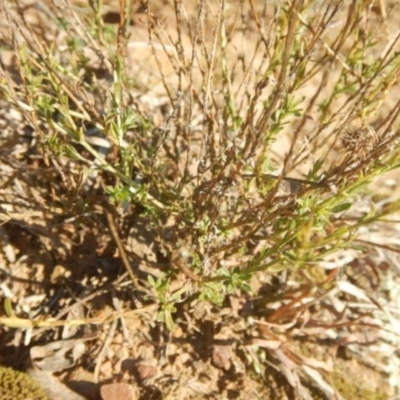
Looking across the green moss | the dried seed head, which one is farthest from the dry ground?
the dried seed head

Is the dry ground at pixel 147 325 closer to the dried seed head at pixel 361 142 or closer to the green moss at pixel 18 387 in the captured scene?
the green moss at pixel 18 387

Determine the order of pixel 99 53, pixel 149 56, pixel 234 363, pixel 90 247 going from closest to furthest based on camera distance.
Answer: pixel 99 53 → pixel 234 363 → pixel 90 247 → pixel 149 56

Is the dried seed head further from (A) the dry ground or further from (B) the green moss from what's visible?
(B) the green moss

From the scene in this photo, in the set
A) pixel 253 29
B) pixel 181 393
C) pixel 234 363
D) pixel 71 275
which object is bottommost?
pixel 181 393

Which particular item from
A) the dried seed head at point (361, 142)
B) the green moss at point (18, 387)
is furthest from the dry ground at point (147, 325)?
the dried seed head at point (361, 142)

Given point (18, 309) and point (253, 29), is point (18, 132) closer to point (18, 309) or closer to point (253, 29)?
point (18, 309)

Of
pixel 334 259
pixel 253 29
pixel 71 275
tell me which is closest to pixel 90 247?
pixel 71 275
